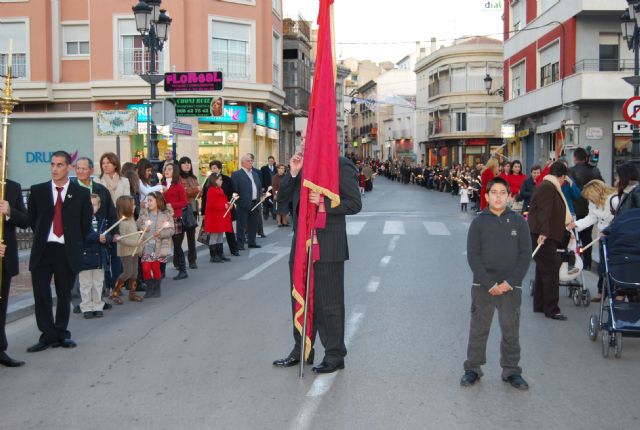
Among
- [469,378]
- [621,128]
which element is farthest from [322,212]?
[621,128]

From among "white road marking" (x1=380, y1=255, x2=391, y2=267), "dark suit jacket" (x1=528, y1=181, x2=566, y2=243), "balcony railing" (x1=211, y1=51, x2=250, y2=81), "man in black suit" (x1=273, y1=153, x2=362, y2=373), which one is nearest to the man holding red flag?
"man in black suit" (x1=273, y1=153, x2=362, y2=373)

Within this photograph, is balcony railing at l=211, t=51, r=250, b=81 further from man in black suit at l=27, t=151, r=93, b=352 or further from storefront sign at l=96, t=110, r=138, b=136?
man in black suit at l=27, t=151, r=93, b=352

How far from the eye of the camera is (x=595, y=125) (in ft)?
97.9

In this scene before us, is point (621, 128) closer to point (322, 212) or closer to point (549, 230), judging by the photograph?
point (549, 230)

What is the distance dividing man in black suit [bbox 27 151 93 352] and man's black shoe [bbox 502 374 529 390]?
13.7 feet

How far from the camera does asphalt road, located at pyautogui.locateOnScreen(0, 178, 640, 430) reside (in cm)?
529

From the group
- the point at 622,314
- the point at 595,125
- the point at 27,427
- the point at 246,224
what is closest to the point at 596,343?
the point at 622,314

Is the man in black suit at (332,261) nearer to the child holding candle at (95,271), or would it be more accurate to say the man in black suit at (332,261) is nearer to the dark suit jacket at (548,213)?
the child holding candle at (95,271)

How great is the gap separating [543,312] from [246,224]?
8617 mm

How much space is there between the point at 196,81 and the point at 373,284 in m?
8.24

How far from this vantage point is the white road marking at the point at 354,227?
19.2 metres

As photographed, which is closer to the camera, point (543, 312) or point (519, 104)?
point (543, 312)

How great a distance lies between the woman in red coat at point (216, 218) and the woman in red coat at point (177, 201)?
1648 mm

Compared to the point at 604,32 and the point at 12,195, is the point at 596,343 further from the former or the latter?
the point at 604,32
